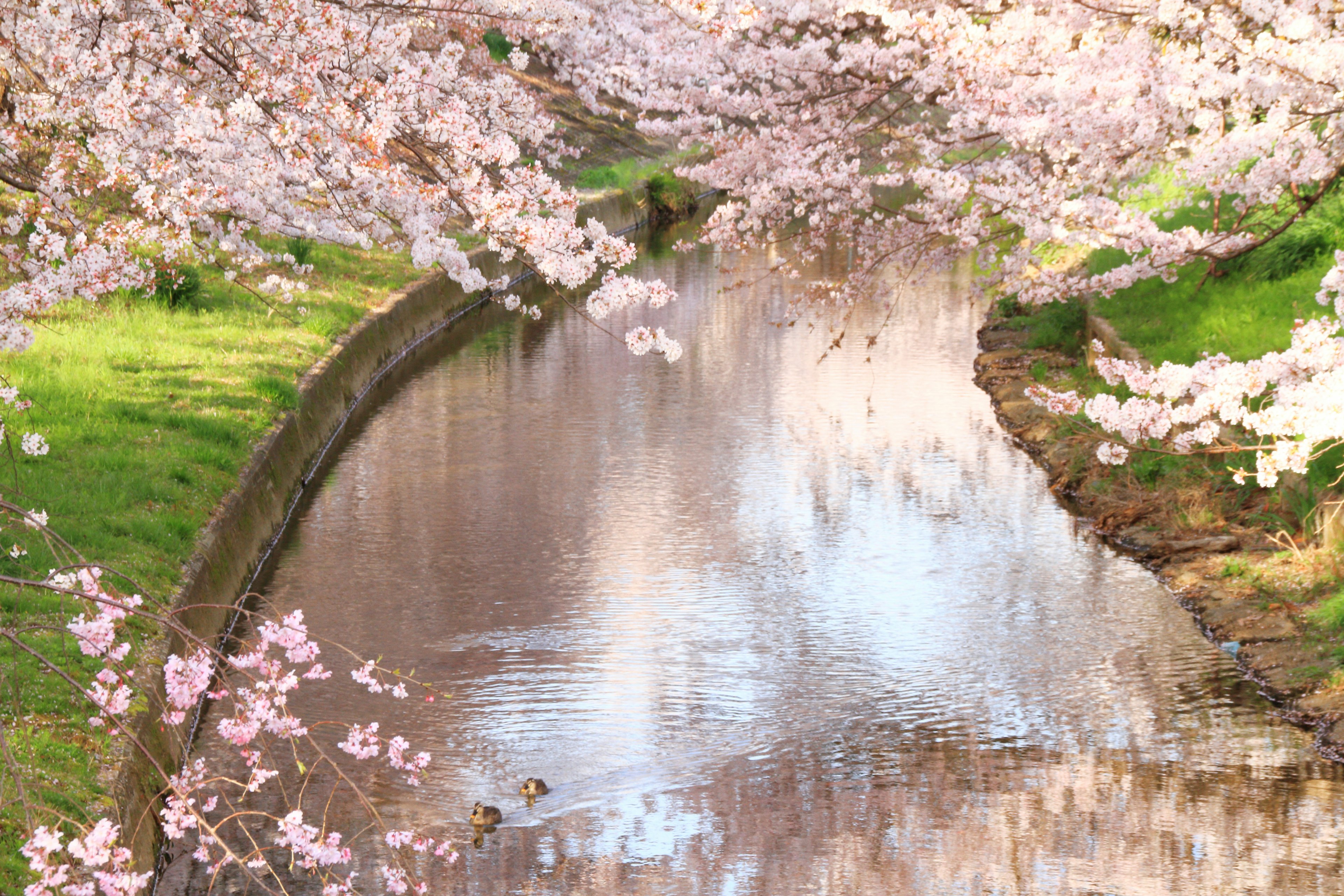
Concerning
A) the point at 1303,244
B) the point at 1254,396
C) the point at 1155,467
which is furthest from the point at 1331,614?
the point at 1303,244

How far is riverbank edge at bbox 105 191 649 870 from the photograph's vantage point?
6.35 m

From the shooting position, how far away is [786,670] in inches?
331

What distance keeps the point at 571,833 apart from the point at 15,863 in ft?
7.96

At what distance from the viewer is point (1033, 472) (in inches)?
501

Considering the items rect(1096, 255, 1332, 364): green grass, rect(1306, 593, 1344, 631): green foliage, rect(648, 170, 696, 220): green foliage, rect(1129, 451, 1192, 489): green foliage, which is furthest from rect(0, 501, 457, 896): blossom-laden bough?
rect(648, 170, 696, 220): green foliage

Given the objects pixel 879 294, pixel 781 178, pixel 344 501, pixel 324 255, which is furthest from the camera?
pixel 879 294

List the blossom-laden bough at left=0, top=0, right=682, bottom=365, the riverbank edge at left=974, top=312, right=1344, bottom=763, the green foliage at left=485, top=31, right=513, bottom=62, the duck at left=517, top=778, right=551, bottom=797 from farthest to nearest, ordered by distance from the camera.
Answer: the green foliage at left=485, top=31, right=513, bottom=62 → the riverbank edge at left=974, top=312, right=1344, bottom=763 → the duck at left=517, top=778, right=551, bottom=797 → the blossom-laden bough at left=0, top=0, right=682, bottom=365

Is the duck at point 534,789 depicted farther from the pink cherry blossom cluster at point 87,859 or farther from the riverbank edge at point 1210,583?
the riverbank edge at point 1210,583

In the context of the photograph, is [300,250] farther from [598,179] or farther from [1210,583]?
[598,179]

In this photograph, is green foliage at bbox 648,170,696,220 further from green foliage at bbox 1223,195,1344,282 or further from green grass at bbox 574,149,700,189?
green foliage at bbox 1223,195,1344,282

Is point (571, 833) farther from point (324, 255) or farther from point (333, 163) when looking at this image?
point (324, 255)

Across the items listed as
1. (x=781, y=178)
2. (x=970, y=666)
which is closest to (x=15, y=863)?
(x=970, y=666)

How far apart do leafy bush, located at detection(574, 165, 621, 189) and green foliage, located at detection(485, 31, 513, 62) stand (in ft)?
17.2

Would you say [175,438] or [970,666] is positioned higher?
[175,438]
